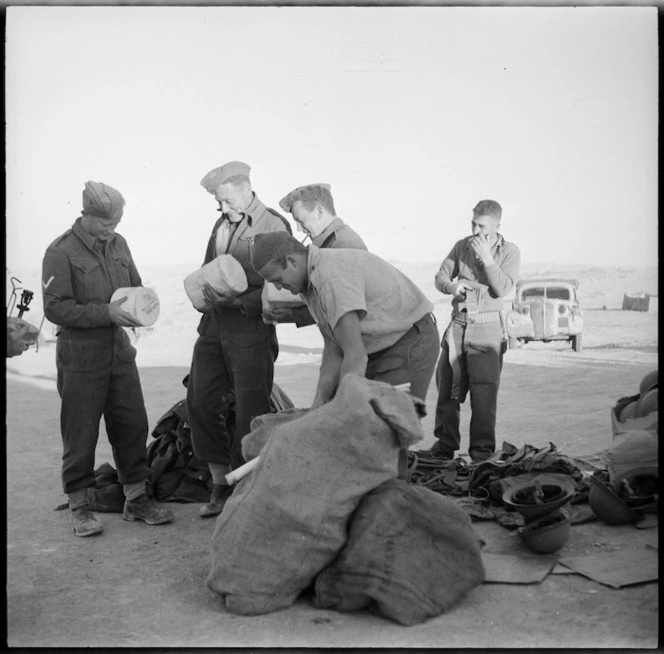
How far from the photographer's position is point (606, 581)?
4.04 m

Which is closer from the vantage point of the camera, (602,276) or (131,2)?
(131,2)

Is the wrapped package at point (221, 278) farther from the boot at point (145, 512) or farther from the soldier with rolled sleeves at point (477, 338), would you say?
the soldier with rolled sleeves at point (477, 338)

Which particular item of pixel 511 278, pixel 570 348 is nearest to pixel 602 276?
pixel 570 348

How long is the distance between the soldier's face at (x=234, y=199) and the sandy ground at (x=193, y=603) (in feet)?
6.18

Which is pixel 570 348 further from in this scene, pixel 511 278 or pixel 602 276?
pixel 511 278

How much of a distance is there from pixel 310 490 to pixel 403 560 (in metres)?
0.49

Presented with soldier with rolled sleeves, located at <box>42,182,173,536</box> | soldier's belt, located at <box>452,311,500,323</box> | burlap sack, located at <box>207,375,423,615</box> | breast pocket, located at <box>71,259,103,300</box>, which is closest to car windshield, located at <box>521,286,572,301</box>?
soldier's belt, located at <box>452,311,500,323</box>

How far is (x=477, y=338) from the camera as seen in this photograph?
21.6 ft

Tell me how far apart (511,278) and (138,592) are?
3.64 meters

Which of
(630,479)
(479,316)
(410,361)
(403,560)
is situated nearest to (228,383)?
(410,361)

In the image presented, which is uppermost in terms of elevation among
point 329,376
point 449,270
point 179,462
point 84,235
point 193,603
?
point 84,235

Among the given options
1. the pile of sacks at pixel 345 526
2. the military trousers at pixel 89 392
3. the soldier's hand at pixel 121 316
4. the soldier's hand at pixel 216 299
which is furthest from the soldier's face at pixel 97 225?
the pile of sacks at pixel 345 526

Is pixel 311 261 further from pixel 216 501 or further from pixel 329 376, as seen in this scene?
pixel 216 501

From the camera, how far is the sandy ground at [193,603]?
A: 362 cm
